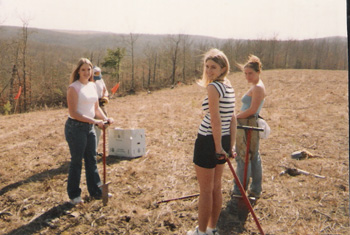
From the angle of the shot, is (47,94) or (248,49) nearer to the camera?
(47,94)

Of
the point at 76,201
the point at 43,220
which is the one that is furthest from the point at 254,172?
the point at 43,220

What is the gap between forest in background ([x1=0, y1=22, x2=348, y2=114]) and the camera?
2802 centimetres

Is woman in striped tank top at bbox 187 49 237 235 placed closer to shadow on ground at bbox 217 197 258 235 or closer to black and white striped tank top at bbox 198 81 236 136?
black and white striped tank top at bbox 198 81 236 136

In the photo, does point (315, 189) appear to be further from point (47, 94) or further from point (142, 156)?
point (47, 94)

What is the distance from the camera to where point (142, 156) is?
20.6ft

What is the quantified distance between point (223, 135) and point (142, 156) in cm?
373

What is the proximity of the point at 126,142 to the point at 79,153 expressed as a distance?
2.37 metres

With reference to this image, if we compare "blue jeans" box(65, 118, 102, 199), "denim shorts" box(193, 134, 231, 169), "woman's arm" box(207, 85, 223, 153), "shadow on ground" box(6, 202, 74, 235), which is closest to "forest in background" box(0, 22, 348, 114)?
"woman's arm" box(207, 85, 223, 153)

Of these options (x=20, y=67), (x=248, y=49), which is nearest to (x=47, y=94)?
(x=20, y=67)

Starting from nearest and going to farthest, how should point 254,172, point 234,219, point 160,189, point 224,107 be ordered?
point 224,107 → point 234,219 → point 254,172 → point 160,189

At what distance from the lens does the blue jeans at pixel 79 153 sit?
12.0 ft

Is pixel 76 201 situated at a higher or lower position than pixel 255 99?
lower

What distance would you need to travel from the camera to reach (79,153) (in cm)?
372

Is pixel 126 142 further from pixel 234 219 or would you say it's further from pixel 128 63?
pixel 128 63
